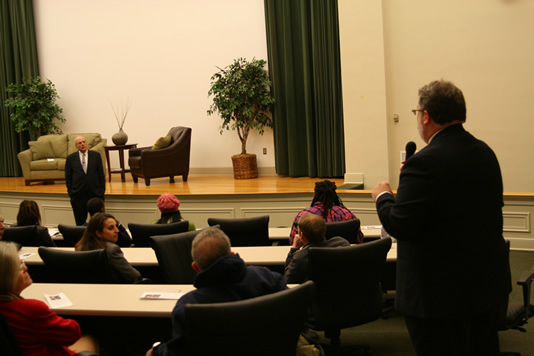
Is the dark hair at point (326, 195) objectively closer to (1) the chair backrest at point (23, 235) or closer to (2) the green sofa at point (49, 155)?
(1) the chair backrest at point (23, 235)

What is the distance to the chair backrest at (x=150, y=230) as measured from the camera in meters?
4.55

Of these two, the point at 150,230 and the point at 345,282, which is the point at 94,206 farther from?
the point at 345,282

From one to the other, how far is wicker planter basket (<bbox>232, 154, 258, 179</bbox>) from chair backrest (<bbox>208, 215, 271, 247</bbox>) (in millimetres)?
4859

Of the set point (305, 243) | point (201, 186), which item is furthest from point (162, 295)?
point (201, 186)

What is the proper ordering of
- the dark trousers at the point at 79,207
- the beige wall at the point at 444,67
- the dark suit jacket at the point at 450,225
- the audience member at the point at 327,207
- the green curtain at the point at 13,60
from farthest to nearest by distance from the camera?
the green curtain at the point at 13,60
the dark trousers at the point at 79,207
the beige wall at the point at 444,67
the audience member at the point at 327,207
the dark suit jacket at the point at 450,225

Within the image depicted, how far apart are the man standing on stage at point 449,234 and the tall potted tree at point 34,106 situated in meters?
10.1

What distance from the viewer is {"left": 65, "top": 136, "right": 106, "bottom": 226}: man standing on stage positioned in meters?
7.34

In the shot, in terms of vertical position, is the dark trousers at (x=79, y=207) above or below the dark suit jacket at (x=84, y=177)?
below

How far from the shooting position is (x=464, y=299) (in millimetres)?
2029

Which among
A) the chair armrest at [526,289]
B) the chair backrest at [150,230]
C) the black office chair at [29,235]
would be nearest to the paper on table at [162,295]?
the chair backrest at [150,230]

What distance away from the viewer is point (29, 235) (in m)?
4.91

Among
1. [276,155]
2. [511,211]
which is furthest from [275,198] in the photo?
[511,211]

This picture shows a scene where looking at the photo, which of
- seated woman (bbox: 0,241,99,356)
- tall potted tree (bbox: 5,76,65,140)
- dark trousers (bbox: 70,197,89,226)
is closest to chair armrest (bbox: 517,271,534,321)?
seated woman (bbox: 0,241,99,356)

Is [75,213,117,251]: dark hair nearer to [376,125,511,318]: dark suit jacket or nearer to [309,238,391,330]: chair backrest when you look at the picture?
[309,238,391,330]: chair backrest
